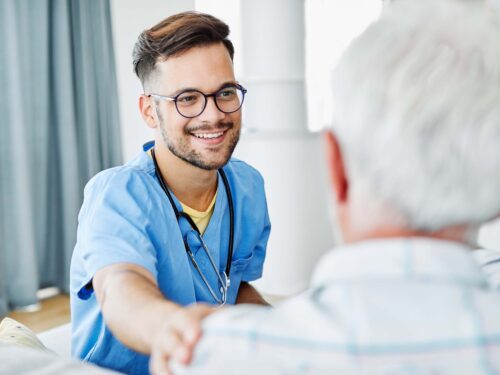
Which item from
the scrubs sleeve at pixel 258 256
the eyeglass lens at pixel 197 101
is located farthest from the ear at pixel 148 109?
the scrubs sleeve at pixel 258 256

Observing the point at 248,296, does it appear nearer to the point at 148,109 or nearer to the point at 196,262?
the point at 196,262

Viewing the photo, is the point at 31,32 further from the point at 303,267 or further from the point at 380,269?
the point at 380,269

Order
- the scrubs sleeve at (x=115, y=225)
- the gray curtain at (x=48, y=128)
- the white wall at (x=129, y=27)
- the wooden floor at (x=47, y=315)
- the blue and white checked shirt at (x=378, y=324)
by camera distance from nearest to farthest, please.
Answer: the blue and white checked shirt at (x=378, y=324)
the scrubs sleeve at (x=115, y=225)
the wooden floor at (x=47, y=315)
the gray curtain at (x=48, y=128)
the white wall at (x=129, y=27)

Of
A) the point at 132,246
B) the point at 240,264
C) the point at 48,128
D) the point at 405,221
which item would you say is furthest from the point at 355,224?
the point at 48,128

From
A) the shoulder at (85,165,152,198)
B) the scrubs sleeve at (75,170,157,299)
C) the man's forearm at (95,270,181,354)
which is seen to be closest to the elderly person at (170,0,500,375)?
the man's forearm at (95,270,181,354)

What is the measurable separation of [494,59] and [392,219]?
0.61 feet

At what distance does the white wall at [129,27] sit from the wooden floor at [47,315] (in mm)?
1066

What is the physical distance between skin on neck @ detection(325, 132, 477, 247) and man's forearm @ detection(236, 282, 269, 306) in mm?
1021

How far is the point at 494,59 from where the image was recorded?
0.58 meters

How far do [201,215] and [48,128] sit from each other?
2340mm

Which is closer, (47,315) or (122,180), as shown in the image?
(122,180)

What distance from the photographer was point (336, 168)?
627 mm

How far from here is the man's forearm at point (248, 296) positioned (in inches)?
64.4

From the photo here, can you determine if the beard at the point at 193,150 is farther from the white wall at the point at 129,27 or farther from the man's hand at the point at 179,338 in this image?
the white wall at the point at 129,27
